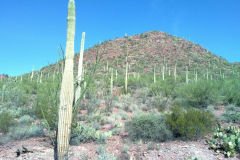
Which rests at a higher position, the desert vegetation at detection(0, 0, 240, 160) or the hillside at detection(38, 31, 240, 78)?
the hillside at detection(38, 31, 240, 78)

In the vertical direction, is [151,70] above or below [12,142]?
above

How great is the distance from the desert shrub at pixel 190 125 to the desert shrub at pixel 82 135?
254 cm

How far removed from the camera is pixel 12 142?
223 inches

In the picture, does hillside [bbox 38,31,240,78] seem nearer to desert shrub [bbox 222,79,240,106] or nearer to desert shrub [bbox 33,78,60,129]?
desert shrub [bbox 222,79,240,106]

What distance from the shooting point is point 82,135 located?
19.0 feet

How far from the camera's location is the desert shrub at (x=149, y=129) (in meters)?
5.89

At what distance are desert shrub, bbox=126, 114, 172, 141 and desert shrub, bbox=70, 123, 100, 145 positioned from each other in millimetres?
1275

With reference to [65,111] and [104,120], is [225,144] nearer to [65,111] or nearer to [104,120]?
[65,111]

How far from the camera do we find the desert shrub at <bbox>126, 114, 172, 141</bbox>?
589 centimetres

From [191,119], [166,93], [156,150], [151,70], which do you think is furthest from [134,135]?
[151,70]

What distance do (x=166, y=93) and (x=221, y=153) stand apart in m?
9.85

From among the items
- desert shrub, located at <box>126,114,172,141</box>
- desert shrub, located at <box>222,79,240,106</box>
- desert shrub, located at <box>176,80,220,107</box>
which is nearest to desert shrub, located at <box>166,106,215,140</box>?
desert shrub, located at <box>126,114,172,141</box>

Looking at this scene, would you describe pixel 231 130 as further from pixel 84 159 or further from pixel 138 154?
pixel 84 159

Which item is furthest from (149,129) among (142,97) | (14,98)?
(14,98)
